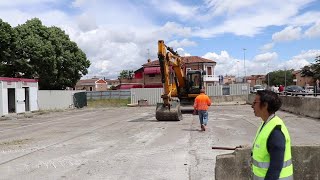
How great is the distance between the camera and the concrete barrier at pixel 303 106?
21.3m

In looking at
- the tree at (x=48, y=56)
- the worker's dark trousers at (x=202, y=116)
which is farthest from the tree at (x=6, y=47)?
the worker's dark trousers at (x=202, y=116)

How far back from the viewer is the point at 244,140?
14062mm

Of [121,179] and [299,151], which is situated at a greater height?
[299,151]

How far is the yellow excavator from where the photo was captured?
75.3ft

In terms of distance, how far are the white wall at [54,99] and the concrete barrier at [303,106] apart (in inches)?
1020

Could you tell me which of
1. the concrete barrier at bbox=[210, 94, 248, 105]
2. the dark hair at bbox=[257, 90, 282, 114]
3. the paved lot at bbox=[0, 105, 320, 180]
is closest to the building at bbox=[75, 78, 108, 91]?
the concrete barrier at bbox=[210, 94, 248, 105]

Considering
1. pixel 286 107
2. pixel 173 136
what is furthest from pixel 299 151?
pixel 286 107

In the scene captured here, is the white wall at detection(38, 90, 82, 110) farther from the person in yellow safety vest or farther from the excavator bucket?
the person in yellow safety vest

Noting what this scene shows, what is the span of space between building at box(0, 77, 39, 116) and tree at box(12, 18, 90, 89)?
579cm

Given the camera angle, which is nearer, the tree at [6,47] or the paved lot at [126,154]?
the paved lot at [126,154]

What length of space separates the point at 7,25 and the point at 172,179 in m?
41.8

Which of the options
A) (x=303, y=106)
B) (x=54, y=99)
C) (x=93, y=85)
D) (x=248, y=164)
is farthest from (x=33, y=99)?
(x=93, y=85)

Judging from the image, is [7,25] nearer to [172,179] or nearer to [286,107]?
[286,107]

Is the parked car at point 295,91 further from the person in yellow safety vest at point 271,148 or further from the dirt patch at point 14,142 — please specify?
the person in yellow safety vest at point 271,148
